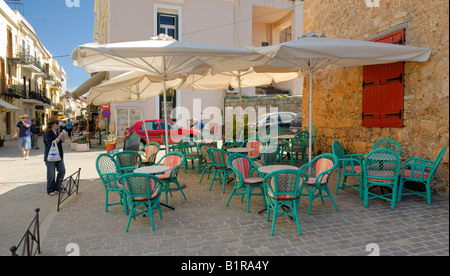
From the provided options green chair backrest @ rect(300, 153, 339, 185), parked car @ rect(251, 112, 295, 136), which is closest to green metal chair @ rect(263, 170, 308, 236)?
green chair backrest @ rect(300, 153, 339, 185)

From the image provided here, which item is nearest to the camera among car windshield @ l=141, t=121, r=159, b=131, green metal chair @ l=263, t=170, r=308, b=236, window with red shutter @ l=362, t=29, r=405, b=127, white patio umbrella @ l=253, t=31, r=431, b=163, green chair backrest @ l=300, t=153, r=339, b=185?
green metal chair @ l=263, t=170, r=308, b=236

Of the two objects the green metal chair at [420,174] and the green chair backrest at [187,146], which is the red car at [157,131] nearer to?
the green chair backrest at [187,146]

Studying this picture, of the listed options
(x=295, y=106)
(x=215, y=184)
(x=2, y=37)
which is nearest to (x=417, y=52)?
(x=215, y=184)

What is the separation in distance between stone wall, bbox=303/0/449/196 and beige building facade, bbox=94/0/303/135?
9.29 metres

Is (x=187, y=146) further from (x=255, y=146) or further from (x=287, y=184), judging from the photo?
(x=287, y=184)

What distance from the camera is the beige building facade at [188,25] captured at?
15875 millimetres

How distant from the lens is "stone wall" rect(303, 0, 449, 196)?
474 centimetres

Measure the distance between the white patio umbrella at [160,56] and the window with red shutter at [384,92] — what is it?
2.76 metres

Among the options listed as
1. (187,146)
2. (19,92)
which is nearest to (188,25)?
(187,146)

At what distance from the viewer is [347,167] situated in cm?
534

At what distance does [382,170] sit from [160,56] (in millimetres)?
4130

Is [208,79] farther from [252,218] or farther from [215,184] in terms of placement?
[252,218]

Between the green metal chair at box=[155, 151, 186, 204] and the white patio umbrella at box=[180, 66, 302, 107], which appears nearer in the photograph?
the green metal chair at box=[155, 151, 186, 204]

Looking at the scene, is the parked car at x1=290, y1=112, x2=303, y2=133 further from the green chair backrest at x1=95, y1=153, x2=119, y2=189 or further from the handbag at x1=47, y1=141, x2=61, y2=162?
the handbag at x1=47, y1=141, x2=61, y2=162
